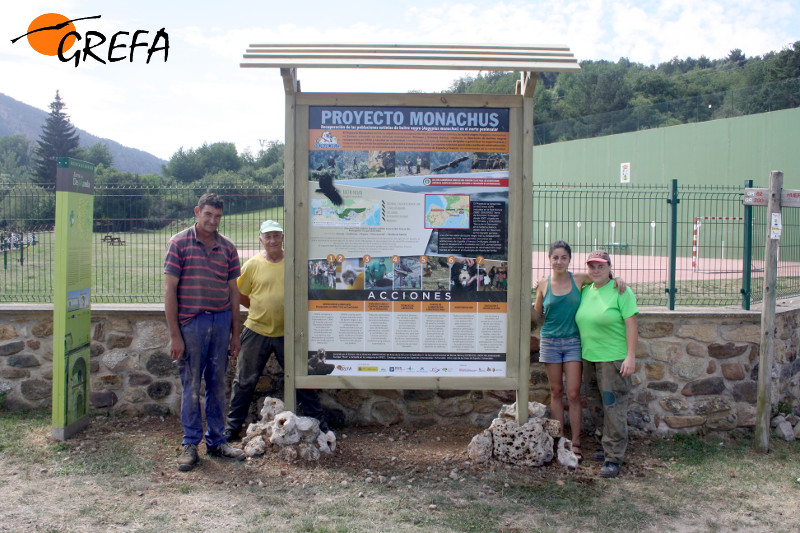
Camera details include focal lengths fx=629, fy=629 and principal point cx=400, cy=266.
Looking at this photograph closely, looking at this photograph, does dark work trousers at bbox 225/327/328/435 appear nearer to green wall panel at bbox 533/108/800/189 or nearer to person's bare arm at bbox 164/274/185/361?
person's bare arm at bbox 164/274/185/361

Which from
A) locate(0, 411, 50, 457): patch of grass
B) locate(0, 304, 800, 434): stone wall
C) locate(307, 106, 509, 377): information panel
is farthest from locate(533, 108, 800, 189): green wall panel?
locate(0, 411, 50, 457): patch of grass

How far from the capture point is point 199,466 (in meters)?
4.75

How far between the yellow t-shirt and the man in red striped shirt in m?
0.30

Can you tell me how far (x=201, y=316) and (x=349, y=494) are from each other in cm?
171

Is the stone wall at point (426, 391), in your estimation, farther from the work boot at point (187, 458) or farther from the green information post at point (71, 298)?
the work boot at point (187, 458)

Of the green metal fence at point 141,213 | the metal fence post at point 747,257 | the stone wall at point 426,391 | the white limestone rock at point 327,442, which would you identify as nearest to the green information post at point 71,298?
the stone wall at point 426,391

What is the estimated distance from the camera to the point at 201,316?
476cm

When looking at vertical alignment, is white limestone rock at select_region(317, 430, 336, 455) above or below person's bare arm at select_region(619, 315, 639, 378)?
below

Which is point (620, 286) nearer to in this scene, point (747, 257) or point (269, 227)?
point (747, 257)

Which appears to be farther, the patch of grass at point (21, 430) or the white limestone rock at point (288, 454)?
the patch of grass at point (21, 430)

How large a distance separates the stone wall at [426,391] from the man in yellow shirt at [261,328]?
1.48 ft

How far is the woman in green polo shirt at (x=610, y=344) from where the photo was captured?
4832 mm

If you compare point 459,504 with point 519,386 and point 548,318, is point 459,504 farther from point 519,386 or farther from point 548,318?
point 548,318

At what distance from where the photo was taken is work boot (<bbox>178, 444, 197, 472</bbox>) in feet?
15.3
